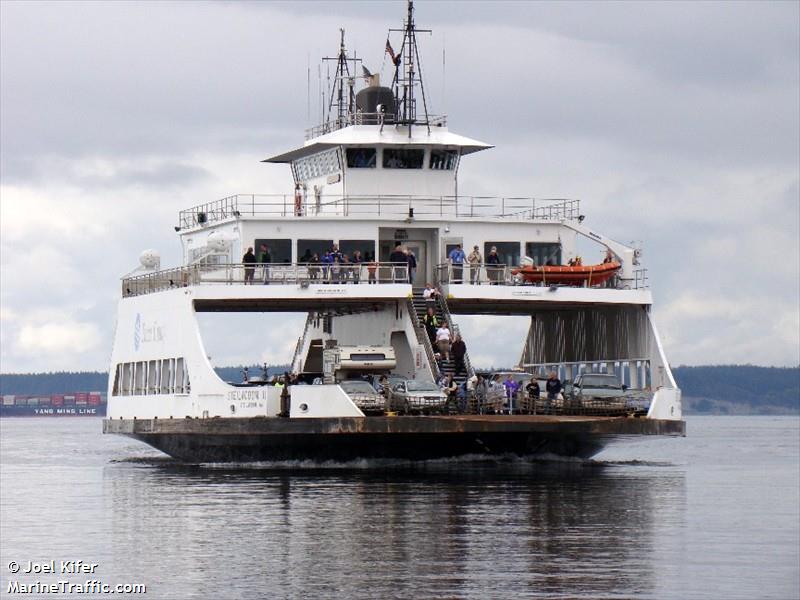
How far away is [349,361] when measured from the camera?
40031 millimetres

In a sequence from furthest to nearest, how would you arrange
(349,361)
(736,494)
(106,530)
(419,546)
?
(349,361) < (736,494) < (106,530) < (419,546)

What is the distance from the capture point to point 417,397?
3684 centimetres

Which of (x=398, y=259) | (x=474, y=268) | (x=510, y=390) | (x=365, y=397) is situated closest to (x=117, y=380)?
(x=398, y=259)

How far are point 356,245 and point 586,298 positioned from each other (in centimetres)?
585

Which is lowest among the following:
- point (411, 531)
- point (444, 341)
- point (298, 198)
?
point (411, 531)

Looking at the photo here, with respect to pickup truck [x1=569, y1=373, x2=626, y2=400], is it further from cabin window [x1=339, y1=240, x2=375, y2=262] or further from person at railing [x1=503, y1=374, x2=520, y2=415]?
cabin window [x1=339, y1=240, x2=375, y2=262]

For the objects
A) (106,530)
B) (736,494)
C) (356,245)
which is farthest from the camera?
(356,245)

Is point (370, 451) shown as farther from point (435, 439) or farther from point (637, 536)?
point (637, 536)

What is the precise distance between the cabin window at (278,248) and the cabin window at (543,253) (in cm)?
597

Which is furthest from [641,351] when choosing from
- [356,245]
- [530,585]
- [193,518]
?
[530,585]

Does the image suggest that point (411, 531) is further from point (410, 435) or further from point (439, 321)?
point (439, 321)

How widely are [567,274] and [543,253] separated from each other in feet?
8.98

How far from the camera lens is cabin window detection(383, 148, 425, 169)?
45.6 metres

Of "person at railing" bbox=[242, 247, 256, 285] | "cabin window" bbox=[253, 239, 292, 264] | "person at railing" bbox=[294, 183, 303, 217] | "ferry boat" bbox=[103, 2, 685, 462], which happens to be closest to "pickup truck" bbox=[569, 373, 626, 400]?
"ferry boat" bbox=[103, 2, 685, 462]
